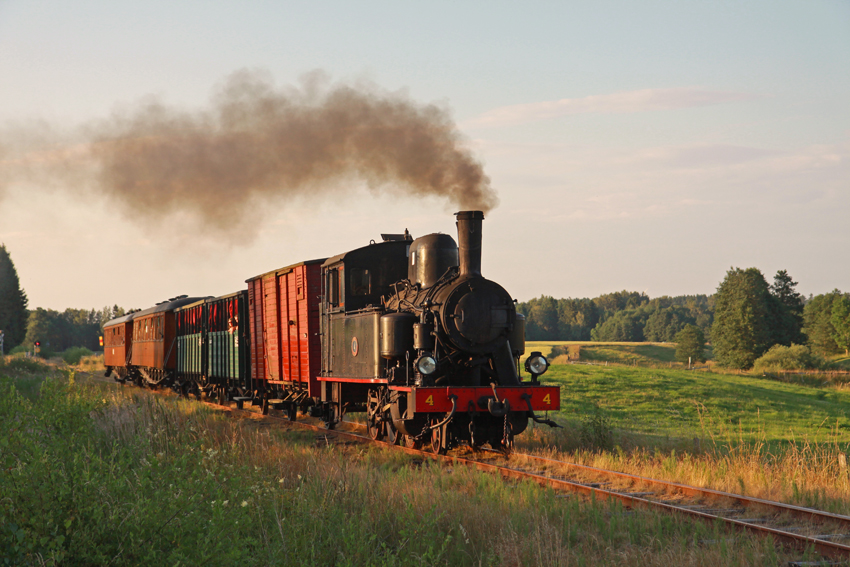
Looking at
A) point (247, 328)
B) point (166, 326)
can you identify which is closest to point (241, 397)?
point (247, 328)

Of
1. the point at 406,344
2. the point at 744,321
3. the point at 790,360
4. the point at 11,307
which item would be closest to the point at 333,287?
the point at 406,344

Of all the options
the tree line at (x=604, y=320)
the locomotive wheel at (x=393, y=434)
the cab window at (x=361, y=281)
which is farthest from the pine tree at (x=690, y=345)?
the locomotive wheel at (x=393, y=434)

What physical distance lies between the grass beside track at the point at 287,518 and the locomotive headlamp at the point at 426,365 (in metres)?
1.39

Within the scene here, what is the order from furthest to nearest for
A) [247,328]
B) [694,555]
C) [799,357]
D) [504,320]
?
1. [799,357]
2. [247,328]
3. [504,320]
4. [694,555]

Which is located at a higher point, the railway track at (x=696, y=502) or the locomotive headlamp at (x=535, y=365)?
the locomotive headlamp at (x=535, y=365)

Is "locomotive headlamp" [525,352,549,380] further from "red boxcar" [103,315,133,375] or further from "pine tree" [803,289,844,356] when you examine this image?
"pine tree" [803,289,844,356]

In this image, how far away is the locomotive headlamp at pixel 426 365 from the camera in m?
9.95

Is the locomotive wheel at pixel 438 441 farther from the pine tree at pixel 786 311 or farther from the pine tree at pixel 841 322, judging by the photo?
the pine tree at pixel 841 322

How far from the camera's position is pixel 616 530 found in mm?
6602

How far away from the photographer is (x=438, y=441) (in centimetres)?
1083

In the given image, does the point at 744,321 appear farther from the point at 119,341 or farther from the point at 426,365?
the point at 426,365

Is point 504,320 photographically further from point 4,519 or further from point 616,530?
point 4,519

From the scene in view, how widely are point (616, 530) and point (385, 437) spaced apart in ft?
22.5

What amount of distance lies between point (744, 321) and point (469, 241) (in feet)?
211
